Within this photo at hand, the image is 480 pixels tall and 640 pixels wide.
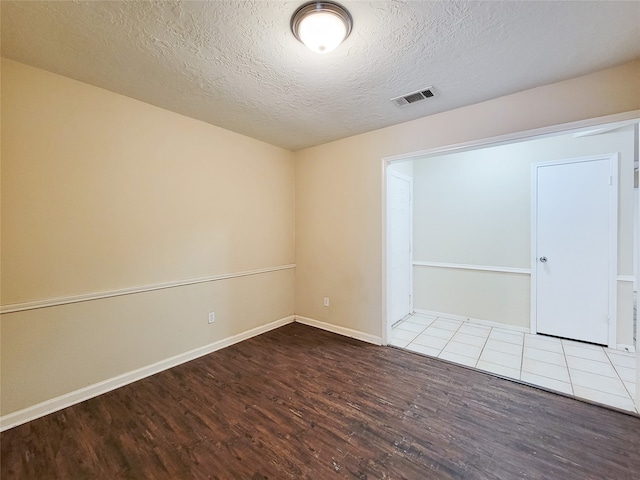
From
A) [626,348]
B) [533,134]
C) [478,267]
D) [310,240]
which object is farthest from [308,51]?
[626,348]

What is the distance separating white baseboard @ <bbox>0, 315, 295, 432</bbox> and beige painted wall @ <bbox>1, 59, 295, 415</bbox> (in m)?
0.05

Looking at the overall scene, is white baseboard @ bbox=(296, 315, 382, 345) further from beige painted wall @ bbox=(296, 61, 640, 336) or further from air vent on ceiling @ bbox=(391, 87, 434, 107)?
air vent on ceiling @ bbox=(391, 87, 434, 107)

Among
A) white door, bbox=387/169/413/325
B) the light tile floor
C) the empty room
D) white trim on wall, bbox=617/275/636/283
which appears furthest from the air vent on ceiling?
white trim on wall, bbox=617/275/636/283

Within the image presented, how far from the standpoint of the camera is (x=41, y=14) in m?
1.47

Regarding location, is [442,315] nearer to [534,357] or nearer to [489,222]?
[534,357]

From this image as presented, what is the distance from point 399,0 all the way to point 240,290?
3.16 meters

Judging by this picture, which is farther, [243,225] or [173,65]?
[243,225]

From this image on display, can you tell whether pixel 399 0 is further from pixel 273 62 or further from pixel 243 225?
pixel 243 225

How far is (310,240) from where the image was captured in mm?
3943

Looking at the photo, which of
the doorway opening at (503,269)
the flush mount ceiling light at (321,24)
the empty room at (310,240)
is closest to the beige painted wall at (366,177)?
the empty room at (310,240)

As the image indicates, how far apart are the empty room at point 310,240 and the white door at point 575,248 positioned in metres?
0.02

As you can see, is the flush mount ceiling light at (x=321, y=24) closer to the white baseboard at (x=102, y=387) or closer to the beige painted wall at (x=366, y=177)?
the beige painted wall at (x=366, y=177)

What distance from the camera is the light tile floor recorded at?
2285mm

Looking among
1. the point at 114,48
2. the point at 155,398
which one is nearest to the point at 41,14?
the point at 114,48
